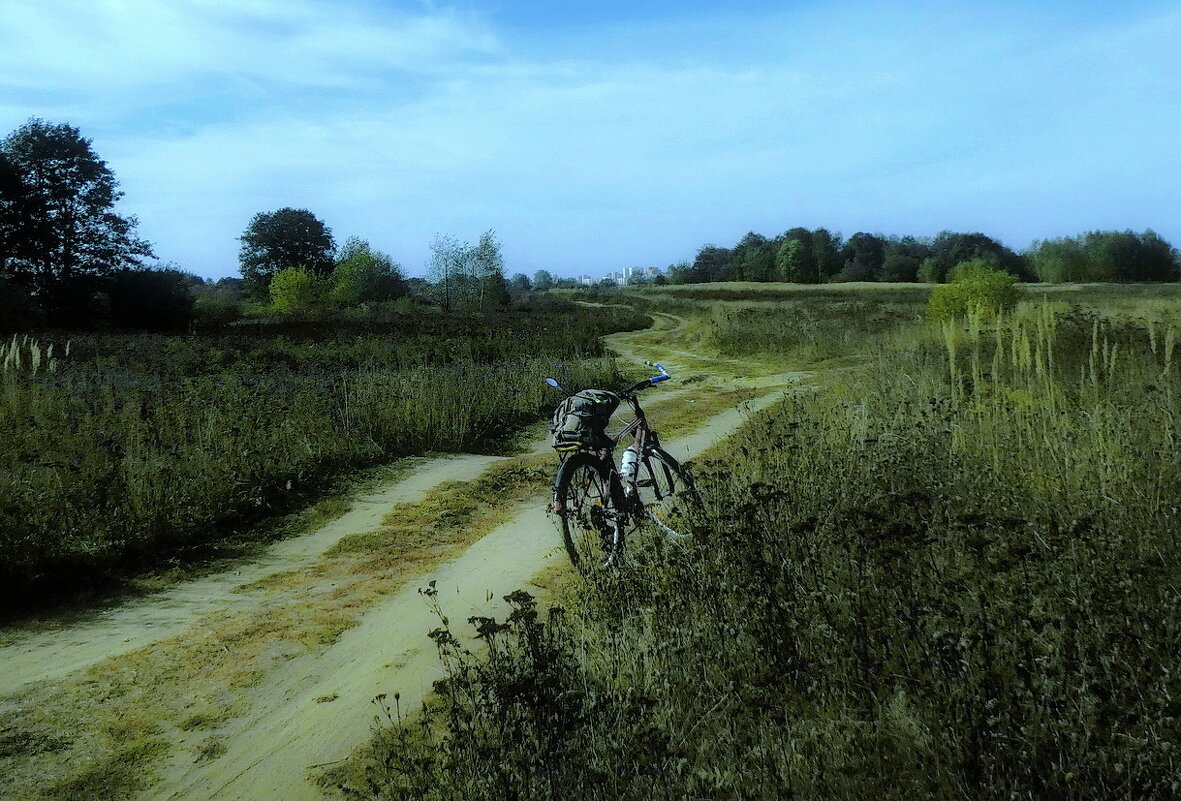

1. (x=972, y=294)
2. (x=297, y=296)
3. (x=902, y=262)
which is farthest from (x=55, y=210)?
(x=902, y=262)

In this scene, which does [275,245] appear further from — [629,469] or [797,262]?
[629,469]

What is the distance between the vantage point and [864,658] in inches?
123

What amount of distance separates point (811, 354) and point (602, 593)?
62.6 feet

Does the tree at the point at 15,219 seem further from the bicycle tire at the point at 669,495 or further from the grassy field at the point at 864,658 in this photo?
the grassy field at the point at 864,658

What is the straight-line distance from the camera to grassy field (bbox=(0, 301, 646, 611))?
19.9 ft

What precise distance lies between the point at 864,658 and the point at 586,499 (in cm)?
269

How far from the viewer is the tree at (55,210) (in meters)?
31.5

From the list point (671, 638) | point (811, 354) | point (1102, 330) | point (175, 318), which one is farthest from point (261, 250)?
point (671, 638)

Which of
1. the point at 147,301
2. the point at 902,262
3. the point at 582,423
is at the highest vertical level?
the point at 902,262

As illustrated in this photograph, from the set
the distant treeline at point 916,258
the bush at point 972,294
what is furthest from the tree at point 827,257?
the bush at point 972,294

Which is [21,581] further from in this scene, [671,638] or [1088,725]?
[1088,725]

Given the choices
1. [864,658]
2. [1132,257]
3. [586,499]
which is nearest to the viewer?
[864,658]

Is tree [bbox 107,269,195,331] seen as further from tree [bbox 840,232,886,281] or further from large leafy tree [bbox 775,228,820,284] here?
tree [bbox 840,232,886,281]

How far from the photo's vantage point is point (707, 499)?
5.17m
